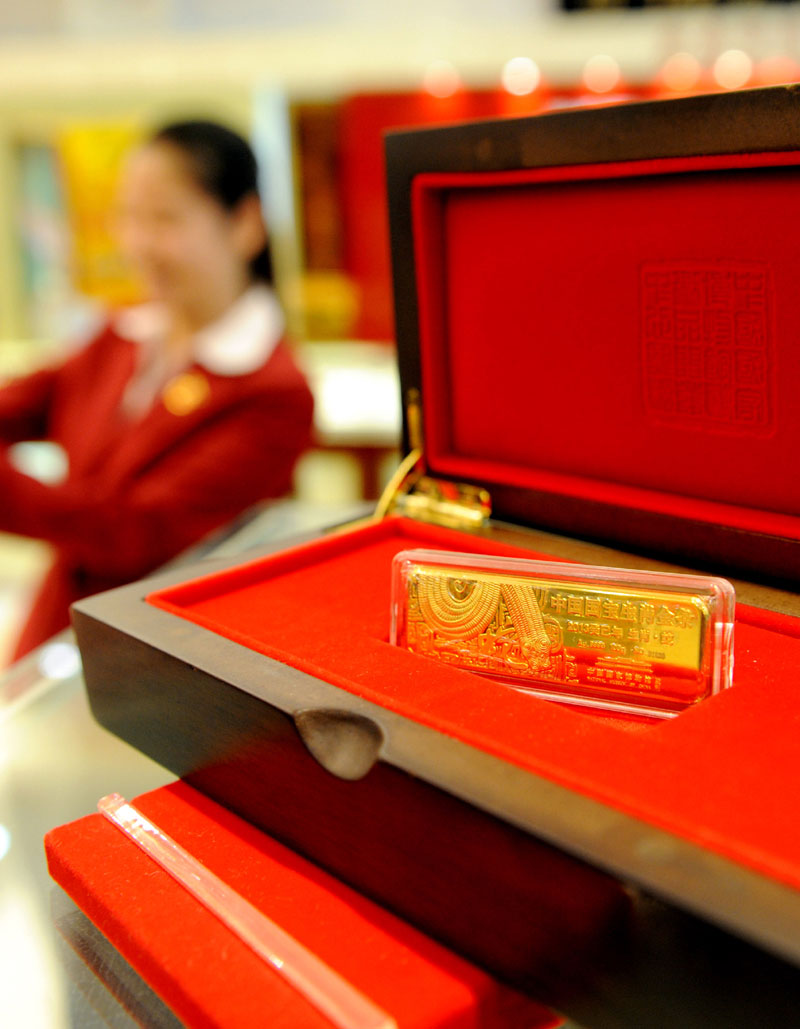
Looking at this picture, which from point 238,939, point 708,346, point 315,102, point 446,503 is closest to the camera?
point 238,939

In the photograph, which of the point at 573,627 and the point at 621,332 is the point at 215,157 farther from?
the point at 573,627

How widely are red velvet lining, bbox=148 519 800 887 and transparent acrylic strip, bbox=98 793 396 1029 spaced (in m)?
0.10

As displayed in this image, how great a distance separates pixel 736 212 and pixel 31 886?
50 cm

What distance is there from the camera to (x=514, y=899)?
0.33m

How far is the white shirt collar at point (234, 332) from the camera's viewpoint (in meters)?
1.25

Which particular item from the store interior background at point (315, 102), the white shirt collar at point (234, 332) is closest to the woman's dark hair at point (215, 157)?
the white shirt collar at point (234, 332)

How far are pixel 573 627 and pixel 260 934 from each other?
0.19 metres

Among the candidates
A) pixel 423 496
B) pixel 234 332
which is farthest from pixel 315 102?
pixel 423 496

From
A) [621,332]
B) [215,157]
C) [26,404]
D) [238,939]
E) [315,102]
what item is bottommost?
[238,939]

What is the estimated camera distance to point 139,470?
3.94 feet

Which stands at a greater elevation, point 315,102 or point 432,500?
point 315,102

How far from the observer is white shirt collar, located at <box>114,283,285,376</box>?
49.1 inches

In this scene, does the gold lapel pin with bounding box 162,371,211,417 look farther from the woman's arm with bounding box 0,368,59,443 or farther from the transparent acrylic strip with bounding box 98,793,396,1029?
the transparent acrylic strip with bounding box 98,793,396,1029

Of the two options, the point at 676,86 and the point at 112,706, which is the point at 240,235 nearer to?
the point at 112,706
